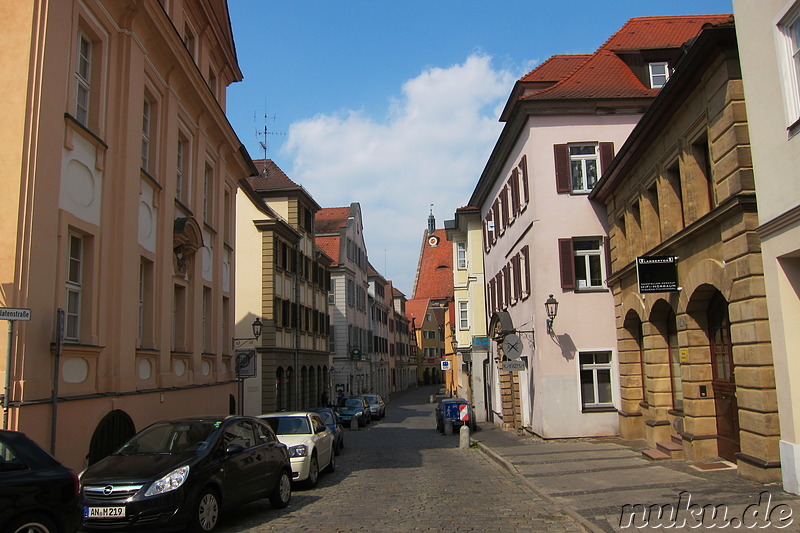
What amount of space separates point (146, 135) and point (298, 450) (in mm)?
7628

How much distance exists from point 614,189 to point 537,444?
7.66 m

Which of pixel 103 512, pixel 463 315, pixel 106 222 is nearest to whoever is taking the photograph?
pixel 103 512

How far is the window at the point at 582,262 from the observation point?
842 inches

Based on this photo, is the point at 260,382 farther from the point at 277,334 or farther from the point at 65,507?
the point at 65,507

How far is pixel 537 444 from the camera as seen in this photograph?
800 inches

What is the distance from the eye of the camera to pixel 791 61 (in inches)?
385

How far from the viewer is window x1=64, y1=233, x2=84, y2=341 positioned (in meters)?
11.4

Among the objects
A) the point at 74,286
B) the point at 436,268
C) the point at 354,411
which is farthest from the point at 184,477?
the point at 436,268

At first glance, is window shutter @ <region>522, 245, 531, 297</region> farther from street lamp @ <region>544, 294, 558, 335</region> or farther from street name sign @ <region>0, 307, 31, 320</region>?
street name sign @ <region>0, 307, 31, 320</region>

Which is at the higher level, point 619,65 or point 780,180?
point 619,65

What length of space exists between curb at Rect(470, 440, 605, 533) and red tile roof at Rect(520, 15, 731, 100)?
35.1ft

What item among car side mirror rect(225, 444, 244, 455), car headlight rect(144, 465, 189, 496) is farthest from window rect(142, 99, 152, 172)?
car headlight rect(144, 465, 189, 496)

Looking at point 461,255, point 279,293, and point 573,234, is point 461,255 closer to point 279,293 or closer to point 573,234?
point 279,293

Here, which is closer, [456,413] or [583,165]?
[583,165]
